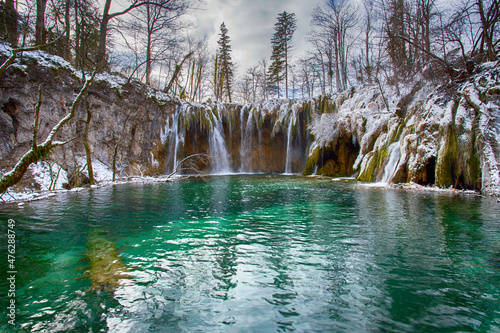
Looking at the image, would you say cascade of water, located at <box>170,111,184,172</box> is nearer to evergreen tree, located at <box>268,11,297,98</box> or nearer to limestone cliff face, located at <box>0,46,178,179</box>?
limestone cliff face, located at <box>0,46,178,179</box>

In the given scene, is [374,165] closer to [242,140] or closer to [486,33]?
[486,33]

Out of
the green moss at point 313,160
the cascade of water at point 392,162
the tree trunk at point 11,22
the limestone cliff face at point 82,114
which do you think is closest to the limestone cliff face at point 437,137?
the cascade of water at point 392,162

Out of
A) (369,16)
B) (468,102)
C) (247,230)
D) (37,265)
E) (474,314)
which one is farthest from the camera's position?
(369,16)

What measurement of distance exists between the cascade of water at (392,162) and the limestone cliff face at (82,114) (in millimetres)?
15063

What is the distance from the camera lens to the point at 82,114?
55.9 ft

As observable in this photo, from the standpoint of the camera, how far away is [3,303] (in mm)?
2768

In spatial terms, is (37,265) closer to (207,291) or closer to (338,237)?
(207,291)

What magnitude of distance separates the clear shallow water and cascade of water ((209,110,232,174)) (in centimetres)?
1881

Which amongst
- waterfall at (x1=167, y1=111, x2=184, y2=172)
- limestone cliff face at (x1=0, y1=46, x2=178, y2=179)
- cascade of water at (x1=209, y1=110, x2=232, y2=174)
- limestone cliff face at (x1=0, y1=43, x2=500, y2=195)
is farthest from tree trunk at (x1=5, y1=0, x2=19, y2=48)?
cascade of water at (x1=209, y1=110, x2=232, y2=174)

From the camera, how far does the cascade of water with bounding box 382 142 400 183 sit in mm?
12719

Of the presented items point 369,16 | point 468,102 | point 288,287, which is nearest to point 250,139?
point 369,16

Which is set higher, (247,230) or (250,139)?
(250,139)

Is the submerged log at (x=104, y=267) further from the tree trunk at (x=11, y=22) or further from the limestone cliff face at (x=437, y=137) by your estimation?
the tree trunk at (x=11, y=22)

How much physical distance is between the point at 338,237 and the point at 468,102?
344 inches
